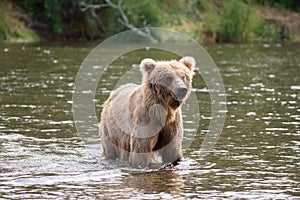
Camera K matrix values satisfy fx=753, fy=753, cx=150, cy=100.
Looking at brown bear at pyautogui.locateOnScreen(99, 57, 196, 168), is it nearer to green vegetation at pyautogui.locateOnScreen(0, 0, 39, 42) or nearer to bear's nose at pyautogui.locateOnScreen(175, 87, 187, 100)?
bear's nose at pyautogui.locateOnScreen(175, 87, 187, 100)

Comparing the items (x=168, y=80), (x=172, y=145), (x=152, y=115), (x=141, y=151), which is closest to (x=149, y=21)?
(x=172, y=145)

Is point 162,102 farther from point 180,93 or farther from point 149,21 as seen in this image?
point 149,21

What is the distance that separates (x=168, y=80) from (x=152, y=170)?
1383 millimetres

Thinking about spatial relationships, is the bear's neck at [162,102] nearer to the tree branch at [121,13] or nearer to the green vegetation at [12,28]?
the green vegetation at [12,28]

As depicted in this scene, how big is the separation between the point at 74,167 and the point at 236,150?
2.86 metres

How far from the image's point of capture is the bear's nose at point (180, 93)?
10156mm

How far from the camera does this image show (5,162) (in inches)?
442

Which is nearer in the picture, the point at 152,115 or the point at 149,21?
the point at 152,115

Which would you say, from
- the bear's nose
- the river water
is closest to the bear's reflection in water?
the river water

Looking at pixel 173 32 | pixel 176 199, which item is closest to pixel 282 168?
pixel 176 199

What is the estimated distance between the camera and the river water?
378 inches

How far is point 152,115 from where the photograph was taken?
34.9 feet

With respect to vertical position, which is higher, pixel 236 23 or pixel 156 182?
pixel 236 23

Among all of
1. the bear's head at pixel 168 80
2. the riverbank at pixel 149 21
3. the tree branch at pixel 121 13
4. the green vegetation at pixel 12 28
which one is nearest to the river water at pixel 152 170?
the bear's head at pixel 168 80
